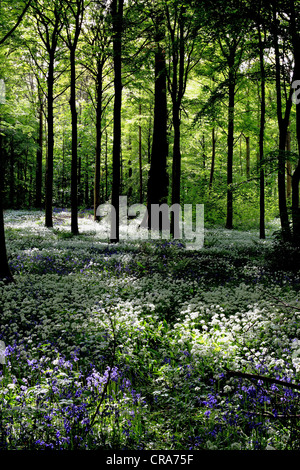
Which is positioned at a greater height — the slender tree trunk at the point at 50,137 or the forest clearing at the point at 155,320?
the slender tree trunk at the point at 50,137

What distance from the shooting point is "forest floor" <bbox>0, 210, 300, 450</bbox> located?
9.27 ft

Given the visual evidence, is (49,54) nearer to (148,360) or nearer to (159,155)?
(159,155)

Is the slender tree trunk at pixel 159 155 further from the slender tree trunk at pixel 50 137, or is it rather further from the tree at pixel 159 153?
the slender tree trunk at pixel 50 137

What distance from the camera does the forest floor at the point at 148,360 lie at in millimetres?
2826

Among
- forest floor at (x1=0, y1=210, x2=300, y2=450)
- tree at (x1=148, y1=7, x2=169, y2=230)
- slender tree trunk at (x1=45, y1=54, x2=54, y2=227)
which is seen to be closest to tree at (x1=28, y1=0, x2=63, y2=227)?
slender tree trunk at (x1=45, y1=54, x2=54, y2=227)

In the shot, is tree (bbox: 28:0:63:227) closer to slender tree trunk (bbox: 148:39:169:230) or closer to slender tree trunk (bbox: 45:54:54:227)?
slender tree trunk (bbox: 45:54:54:227)

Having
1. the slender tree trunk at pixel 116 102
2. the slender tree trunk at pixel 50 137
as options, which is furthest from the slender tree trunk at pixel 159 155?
the slender tree trunk at pixel 50 137

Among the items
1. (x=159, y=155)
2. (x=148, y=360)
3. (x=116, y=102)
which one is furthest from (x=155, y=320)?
(x=159, y=155)

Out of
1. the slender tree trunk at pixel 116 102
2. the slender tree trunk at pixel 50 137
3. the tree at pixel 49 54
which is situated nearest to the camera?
the slender tree trunk at pixel 116 102

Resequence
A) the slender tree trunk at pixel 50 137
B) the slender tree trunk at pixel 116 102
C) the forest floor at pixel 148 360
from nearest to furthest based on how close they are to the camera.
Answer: the forest floor at pixel 148 360 < the slender tree trunk at pixel 116 102 < the slender tree trunk at pixel 50 137

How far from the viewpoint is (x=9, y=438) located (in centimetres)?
270

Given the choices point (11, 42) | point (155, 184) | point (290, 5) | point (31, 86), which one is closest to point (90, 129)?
point (31, 86)

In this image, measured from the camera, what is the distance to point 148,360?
432 centimetres
